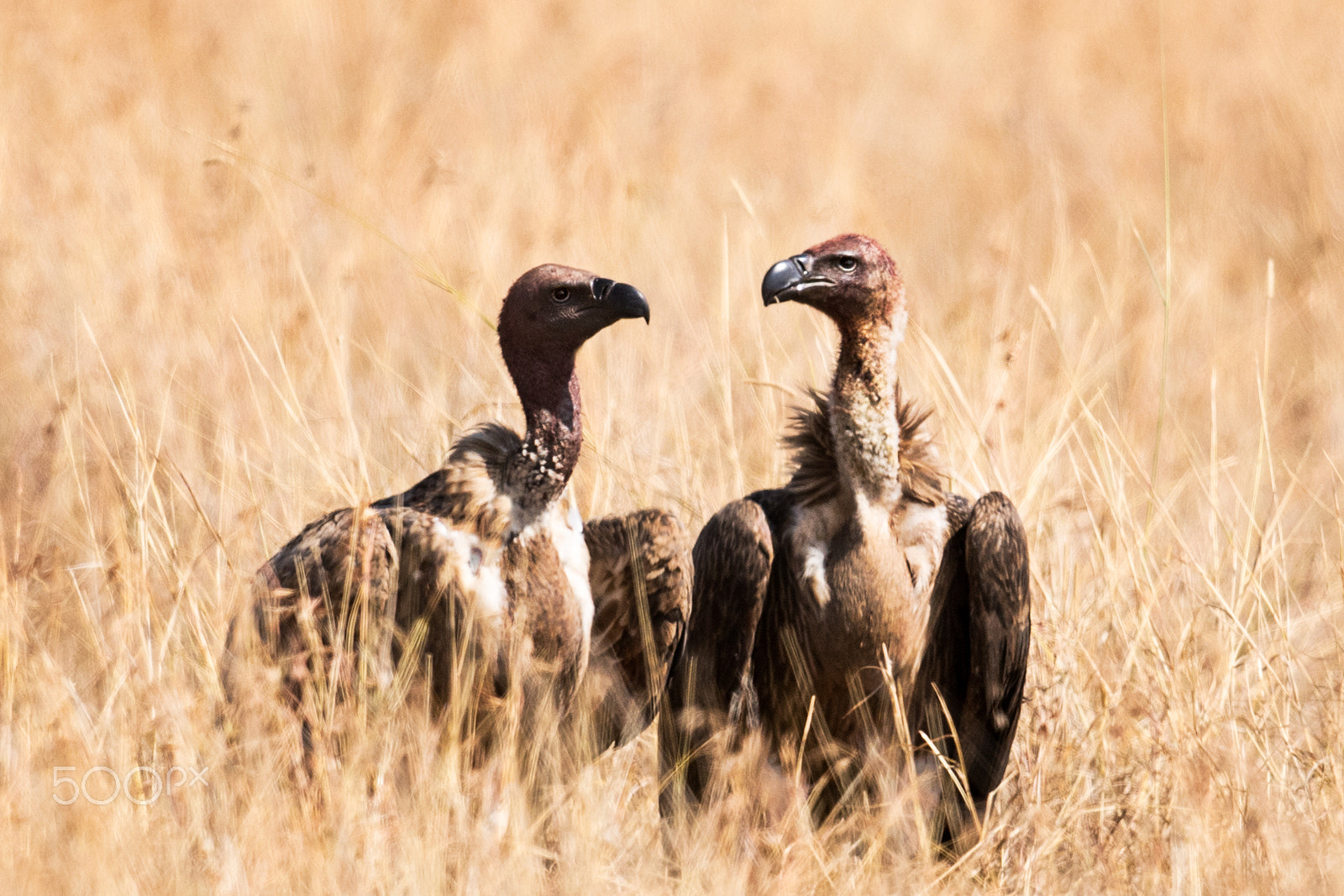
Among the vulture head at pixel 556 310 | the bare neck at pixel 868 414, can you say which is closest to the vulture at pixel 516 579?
the vulture head at pixel 556 310

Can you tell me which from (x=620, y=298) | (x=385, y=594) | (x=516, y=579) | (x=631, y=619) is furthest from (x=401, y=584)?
(x=620, y=298)

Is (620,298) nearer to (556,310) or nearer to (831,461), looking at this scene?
(556,310)

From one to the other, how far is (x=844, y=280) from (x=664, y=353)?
7.74 ft

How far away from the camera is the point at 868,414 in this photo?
5.05m

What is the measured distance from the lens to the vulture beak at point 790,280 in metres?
4.95

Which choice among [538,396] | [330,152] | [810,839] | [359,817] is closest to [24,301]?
[330,152]

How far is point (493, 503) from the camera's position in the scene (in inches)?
199

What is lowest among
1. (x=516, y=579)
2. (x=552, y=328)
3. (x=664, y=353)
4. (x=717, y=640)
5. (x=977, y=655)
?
(x=977, y=655)

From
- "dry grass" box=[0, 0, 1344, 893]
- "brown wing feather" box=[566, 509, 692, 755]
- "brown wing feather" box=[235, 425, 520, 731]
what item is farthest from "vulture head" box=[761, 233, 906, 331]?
"brown wing feather" box=[235, 425, 520, 731]

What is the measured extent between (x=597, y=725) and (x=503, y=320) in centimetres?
127

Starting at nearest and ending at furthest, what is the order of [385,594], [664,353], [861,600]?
[385,594] < [861,600] < [664,353]

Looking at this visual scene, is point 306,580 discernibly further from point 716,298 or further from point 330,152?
point 330,152

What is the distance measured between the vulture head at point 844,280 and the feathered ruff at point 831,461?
0.25 meters

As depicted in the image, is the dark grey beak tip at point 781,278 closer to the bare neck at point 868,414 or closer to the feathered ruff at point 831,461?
the bare neck at point 868,414
